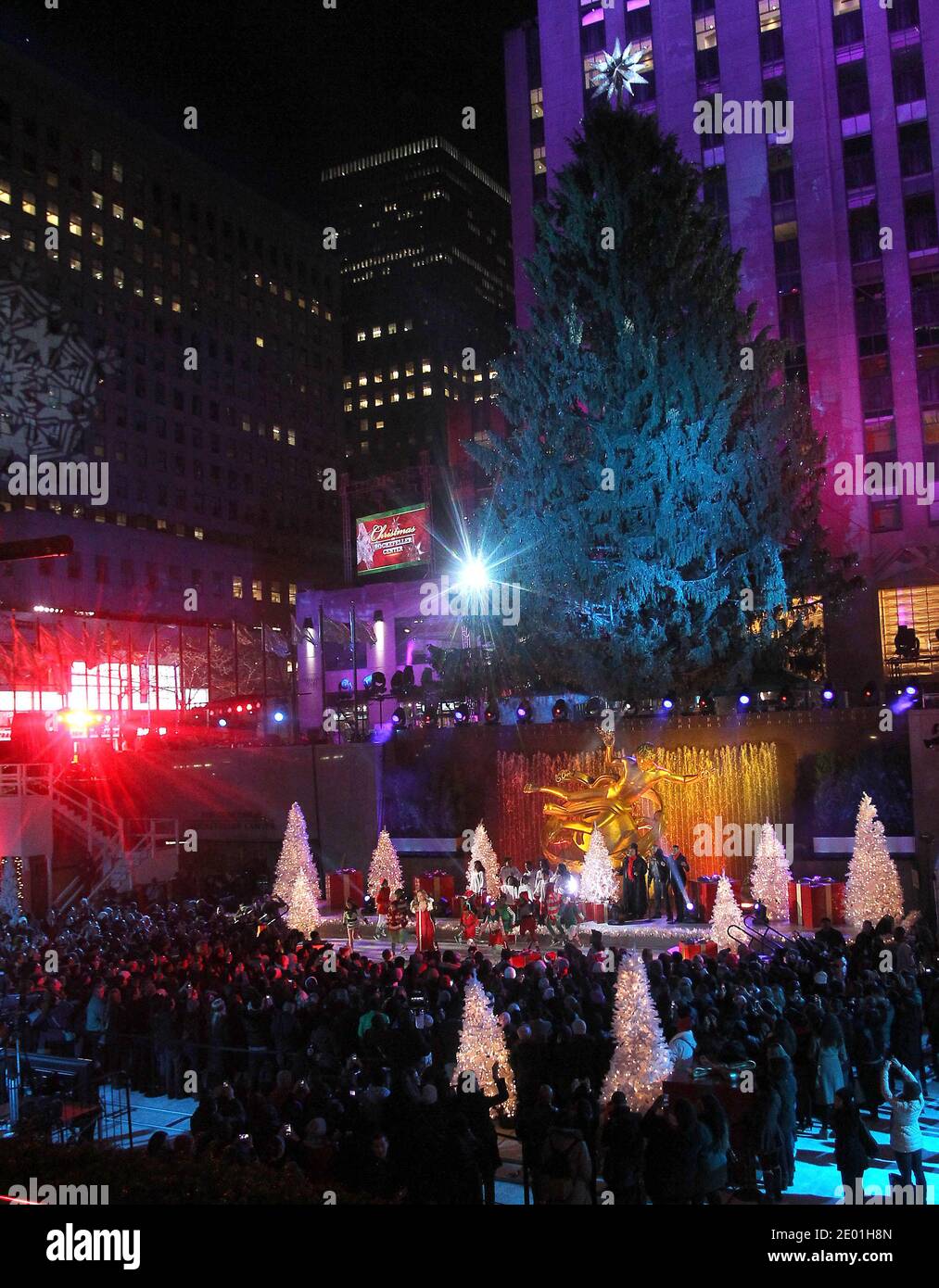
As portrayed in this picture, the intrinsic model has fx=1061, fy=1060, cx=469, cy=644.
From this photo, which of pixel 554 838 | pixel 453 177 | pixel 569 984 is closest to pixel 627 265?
pixel 554 838

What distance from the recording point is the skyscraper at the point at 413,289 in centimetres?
11294

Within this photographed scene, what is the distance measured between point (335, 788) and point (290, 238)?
71.3 m

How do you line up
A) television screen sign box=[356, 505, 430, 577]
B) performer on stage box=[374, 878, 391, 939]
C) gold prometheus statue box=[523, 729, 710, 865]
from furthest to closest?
television screen sign box=[356, 505, 430, 577] < gold prometheus statue box=[523, 729, 710, 865] < performer on stage box=[374, 878, 391, 939]

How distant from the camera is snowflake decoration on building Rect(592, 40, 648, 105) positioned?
43.0 meters

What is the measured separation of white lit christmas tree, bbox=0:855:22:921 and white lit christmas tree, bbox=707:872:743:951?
53.2 ft

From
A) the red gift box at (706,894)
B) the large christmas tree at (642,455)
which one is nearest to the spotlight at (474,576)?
the large christmas tree at (642,455)

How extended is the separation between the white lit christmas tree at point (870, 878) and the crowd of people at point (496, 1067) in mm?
3874

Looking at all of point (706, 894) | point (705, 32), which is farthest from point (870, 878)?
point (705, 32)

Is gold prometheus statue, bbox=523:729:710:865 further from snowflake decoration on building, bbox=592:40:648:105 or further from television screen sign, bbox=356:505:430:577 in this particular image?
snowflake decoration on building, bbox=592:40:648:105

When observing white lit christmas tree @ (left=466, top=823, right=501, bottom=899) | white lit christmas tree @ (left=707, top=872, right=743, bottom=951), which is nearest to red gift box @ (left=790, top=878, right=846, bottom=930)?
white lit christmas tree @ (left=707, top=872, right=743, bottom=951)

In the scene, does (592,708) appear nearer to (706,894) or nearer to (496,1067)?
(706,894)

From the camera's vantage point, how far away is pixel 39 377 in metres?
64.0

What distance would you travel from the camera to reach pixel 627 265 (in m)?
30.5
